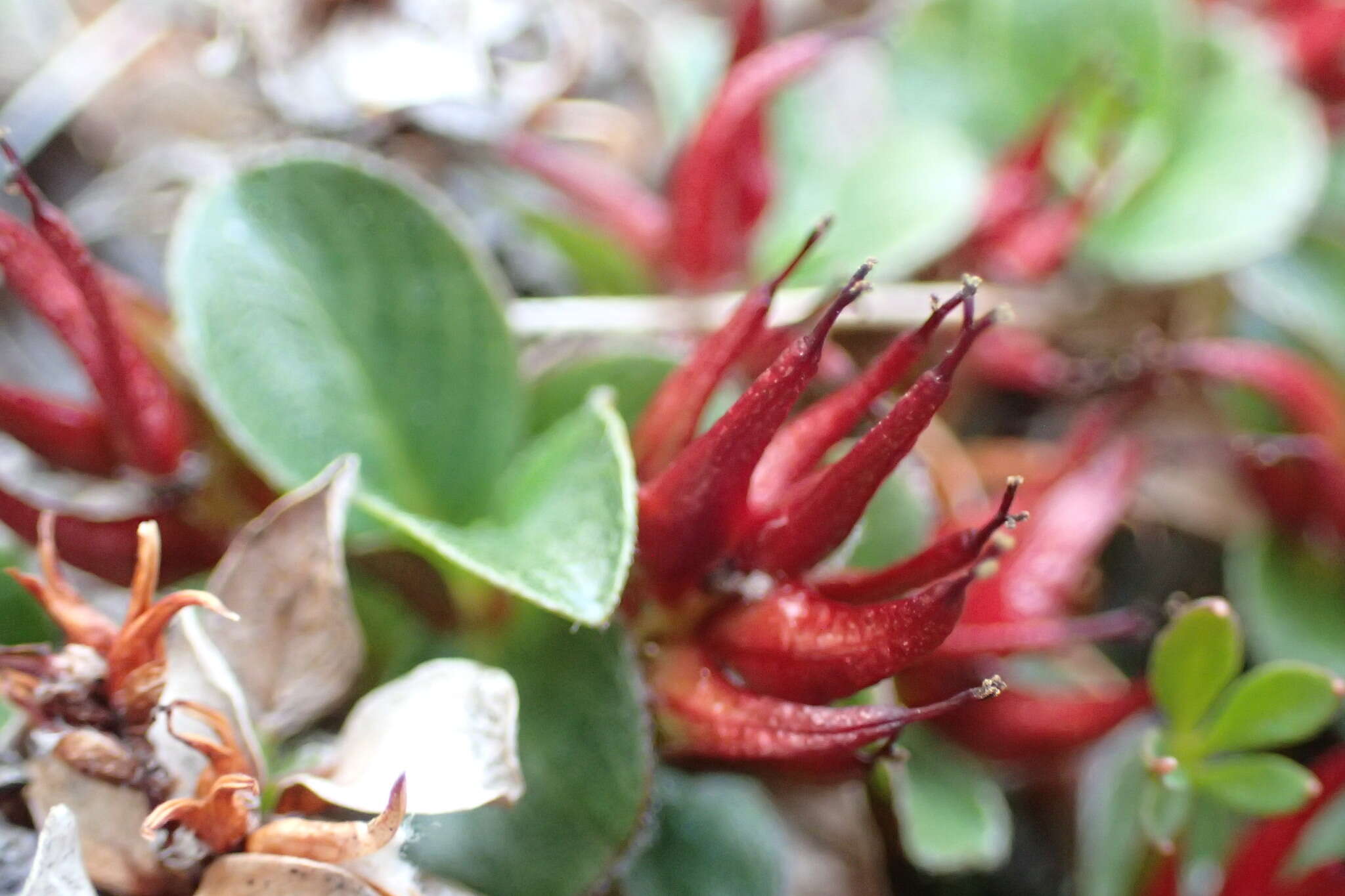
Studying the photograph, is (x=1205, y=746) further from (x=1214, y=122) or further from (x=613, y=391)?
(x=1214, y=122)

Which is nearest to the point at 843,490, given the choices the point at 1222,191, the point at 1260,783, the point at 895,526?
the point at 895,526

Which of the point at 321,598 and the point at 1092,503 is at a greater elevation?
the point at 321,598

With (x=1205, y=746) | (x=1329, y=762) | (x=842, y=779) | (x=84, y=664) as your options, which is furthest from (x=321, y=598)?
(x=1329, y=762)

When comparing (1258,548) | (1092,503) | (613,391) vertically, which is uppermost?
(613,391)

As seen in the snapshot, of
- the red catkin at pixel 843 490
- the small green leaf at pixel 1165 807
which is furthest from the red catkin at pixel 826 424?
the small green leaf at pixel 1165 807

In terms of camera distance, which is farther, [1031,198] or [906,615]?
[1031,198]

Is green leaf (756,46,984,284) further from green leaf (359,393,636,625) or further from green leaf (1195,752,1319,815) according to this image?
green leaf (1195,752,1319,815)

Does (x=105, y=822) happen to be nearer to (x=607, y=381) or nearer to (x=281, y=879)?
(x=281, y=879)
